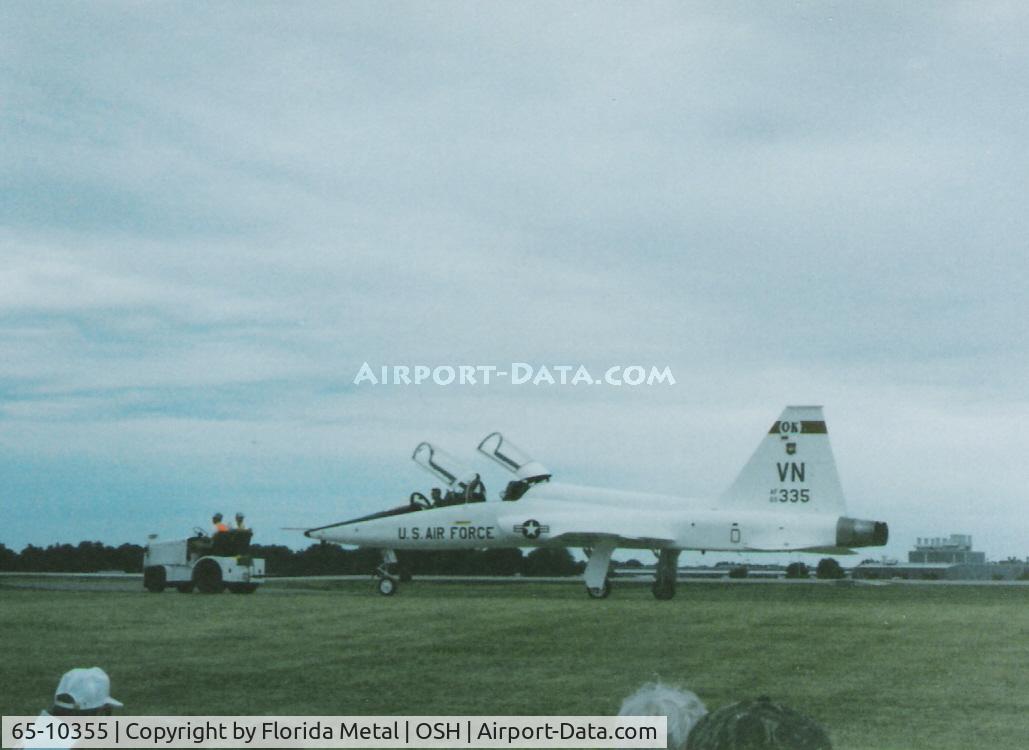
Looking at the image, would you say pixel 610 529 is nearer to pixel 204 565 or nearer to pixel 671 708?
pixel 204 565

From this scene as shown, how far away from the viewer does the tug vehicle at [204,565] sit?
18.4 metres

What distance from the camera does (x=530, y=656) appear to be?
10148 mm

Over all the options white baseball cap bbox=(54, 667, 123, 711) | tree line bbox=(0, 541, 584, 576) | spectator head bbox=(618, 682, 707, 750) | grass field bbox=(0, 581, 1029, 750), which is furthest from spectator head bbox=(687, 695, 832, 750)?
tree line bbox=(0, 541, 584, 576)

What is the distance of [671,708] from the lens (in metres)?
2.75

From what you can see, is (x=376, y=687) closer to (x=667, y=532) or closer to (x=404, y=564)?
(x=667, y=532)

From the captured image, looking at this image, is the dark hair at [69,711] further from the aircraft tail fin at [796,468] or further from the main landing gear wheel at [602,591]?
the aircraft tail fin at [796,468]

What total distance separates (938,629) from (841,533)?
7.02 meters

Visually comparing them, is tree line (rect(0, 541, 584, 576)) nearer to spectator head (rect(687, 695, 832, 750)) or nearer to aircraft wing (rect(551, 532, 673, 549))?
aircraft wing (rect(551, 532, 673, 549))

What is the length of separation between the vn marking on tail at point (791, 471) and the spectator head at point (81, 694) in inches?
684

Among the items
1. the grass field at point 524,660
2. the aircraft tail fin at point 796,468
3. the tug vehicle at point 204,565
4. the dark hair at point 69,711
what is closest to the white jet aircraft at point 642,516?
the aircraft tail fin at point 796,468

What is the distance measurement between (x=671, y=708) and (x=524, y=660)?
7.35 m

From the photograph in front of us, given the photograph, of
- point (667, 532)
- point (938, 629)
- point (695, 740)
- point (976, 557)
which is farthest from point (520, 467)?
point (976, 557)

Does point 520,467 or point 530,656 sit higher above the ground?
point 520,467

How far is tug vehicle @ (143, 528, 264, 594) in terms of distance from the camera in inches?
726
